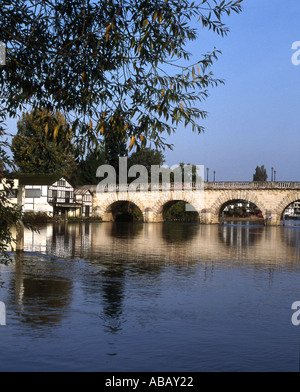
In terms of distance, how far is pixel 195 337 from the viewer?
31.3 feet

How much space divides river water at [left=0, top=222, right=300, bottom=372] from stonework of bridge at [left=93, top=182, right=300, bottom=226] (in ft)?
177

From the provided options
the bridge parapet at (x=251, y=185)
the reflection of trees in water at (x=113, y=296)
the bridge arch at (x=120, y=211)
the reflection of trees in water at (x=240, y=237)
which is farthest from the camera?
the bridge arch at (x=120, y=211)

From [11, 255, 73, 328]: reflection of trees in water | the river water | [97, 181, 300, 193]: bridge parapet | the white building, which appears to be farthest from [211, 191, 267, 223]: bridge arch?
[11, 255, 73, 328]: reflection of trees in water

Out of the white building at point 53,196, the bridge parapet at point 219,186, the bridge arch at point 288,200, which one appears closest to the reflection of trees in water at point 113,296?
the white building at point 53,196

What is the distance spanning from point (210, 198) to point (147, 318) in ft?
216

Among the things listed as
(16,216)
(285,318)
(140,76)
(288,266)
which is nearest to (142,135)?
(140,76)

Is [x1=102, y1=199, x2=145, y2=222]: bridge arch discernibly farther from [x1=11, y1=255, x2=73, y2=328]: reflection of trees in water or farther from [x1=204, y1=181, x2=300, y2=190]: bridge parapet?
[x1=11, y1=255, x2=73, y2=328]: reflection of trees in water

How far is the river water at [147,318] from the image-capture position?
824 cm

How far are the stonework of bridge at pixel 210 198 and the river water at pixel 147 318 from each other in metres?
53.8

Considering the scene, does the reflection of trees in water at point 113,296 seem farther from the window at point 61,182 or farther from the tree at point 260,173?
the tree at point 260,173

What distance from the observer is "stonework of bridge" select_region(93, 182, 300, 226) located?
7219cm

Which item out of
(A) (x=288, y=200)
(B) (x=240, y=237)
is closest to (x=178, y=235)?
(B) (x=240, y=237)
